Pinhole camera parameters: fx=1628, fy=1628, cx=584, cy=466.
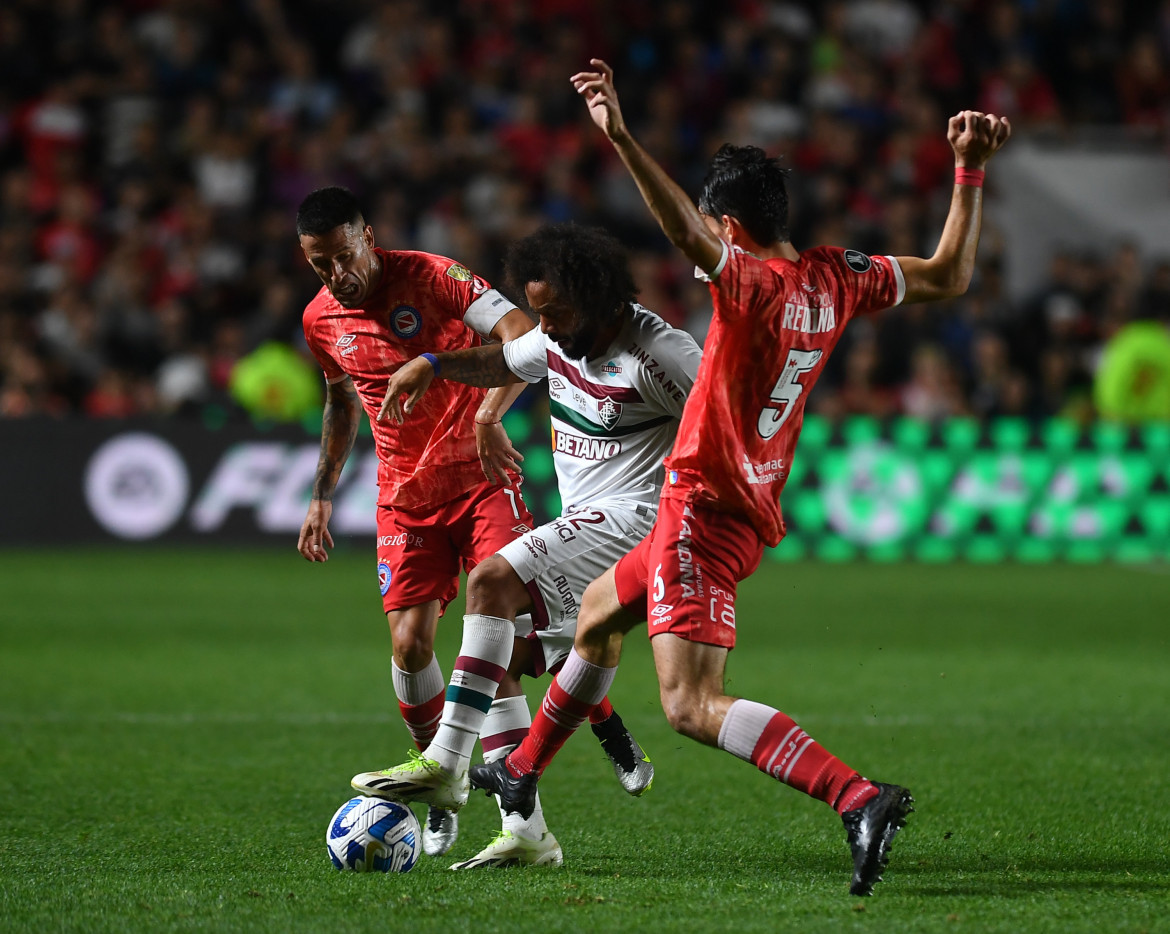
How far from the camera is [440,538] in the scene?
552 cm

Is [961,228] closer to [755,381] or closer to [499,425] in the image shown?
[755,381]

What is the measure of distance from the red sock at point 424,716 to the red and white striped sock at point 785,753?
1.50 m

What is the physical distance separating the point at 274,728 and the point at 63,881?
9.11ft

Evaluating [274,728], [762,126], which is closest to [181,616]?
[274,728]

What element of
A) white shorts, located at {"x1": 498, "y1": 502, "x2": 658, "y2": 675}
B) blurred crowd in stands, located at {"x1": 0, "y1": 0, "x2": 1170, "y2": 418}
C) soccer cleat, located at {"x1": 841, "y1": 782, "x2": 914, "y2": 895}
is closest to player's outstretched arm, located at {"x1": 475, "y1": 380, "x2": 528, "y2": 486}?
white shorts, located at {"x1": 498, "y1": 502, "x2": 658, "y2": 675}

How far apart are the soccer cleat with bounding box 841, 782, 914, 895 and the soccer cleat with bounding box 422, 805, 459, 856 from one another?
1552mm

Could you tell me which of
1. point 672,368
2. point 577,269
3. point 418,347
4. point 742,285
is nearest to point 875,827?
point 742,285

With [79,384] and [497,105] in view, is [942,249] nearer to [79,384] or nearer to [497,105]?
[79,384]

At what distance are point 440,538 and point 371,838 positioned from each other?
1205 mm

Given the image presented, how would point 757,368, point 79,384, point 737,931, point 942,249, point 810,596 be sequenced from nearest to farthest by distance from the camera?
point 737,931 → point 757,368 → point 942,249 → point 810,596 → point 79,384

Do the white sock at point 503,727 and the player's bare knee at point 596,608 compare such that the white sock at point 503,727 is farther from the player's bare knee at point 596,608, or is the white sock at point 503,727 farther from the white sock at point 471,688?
the player's bare knee at point 596,608

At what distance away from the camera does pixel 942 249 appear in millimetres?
4684

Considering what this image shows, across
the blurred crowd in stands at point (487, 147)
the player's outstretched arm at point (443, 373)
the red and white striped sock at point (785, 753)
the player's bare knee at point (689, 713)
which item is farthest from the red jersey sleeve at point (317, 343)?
the blurred crowd in stands at point (487, 147)

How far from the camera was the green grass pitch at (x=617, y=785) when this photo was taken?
4117 millimetres
